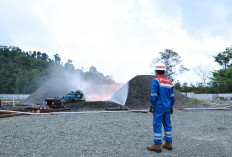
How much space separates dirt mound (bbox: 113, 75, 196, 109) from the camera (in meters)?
14.6

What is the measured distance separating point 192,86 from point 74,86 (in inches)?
1380

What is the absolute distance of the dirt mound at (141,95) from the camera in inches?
575

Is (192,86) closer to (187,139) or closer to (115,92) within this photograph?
(115,92)

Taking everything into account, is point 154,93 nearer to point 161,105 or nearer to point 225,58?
point 161,105

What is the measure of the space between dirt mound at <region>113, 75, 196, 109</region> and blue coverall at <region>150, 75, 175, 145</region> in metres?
10.2

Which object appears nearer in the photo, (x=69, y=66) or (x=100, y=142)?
(x=100, y=142)

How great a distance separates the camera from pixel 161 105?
3.91 m

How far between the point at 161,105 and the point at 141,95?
12.0 meters

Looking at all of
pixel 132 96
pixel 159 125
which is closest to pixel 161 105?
pixel 159 125

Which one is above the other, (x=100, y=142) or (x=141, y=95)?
(x=141, y=95)

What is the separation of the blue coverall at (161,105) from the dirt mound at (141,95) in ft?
33.3

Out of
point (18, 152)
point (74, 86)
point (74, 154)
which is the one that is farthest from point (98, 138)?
point (74, 86)

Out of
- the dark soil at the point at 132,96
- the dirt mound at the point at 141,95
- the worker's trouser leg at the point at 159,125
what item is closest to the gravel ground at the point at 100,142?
the worker's trouser leg at the point at 159,125

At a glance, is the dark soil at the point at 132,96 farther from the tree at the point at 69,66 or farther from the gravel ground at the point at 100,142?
the tree at the point at 69,66
